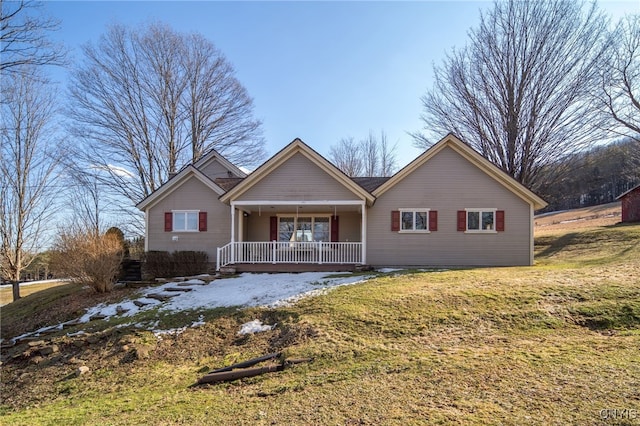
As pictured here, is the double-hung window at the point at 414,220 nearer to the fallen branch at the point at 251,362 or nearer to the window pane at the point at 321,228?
the window pane at the point at 321,228

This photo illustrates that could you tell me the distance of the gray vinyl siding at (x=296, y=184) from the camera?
1547 cm

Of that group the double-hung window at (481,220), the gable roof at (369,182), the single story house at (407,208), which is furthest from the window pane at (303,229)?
the double-hung window at (481,220)

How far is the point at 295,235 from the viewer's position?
57.0 feet

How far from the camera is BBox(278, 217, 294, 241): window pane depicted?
1747 centimetres

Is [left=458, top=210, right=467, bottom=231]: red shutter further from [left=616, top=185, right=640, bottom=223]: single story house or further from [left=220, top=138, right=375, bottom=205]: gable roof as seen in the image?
[left=616, top=185, right=640, bottom=223]: single story house

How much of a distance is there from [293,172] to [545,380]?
1228 cm

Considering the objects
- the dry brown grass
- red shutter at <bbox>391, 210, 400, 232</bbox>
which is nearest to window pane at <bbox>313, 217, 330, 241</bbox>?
red shutter at <bbox>391, 210, 400, 232</bbox>

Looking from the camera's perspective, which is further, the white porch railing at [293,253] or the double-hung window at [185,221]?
the double-hung window at [185,221]

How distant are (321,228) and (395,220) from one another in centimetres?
381

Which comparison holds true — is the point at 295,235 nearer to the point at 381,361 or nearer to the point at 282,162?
the point at 282,162

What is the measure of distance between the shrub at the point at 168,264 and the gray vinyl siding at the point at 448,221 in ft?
25.7

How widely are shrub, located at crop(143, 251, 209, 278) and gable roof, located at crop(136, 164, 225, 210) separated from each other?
2590 millimetres

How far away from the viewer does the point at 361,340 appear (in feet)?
22.7

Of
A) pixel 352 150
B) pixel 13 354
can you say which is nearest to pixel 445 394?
pixel 13 354
